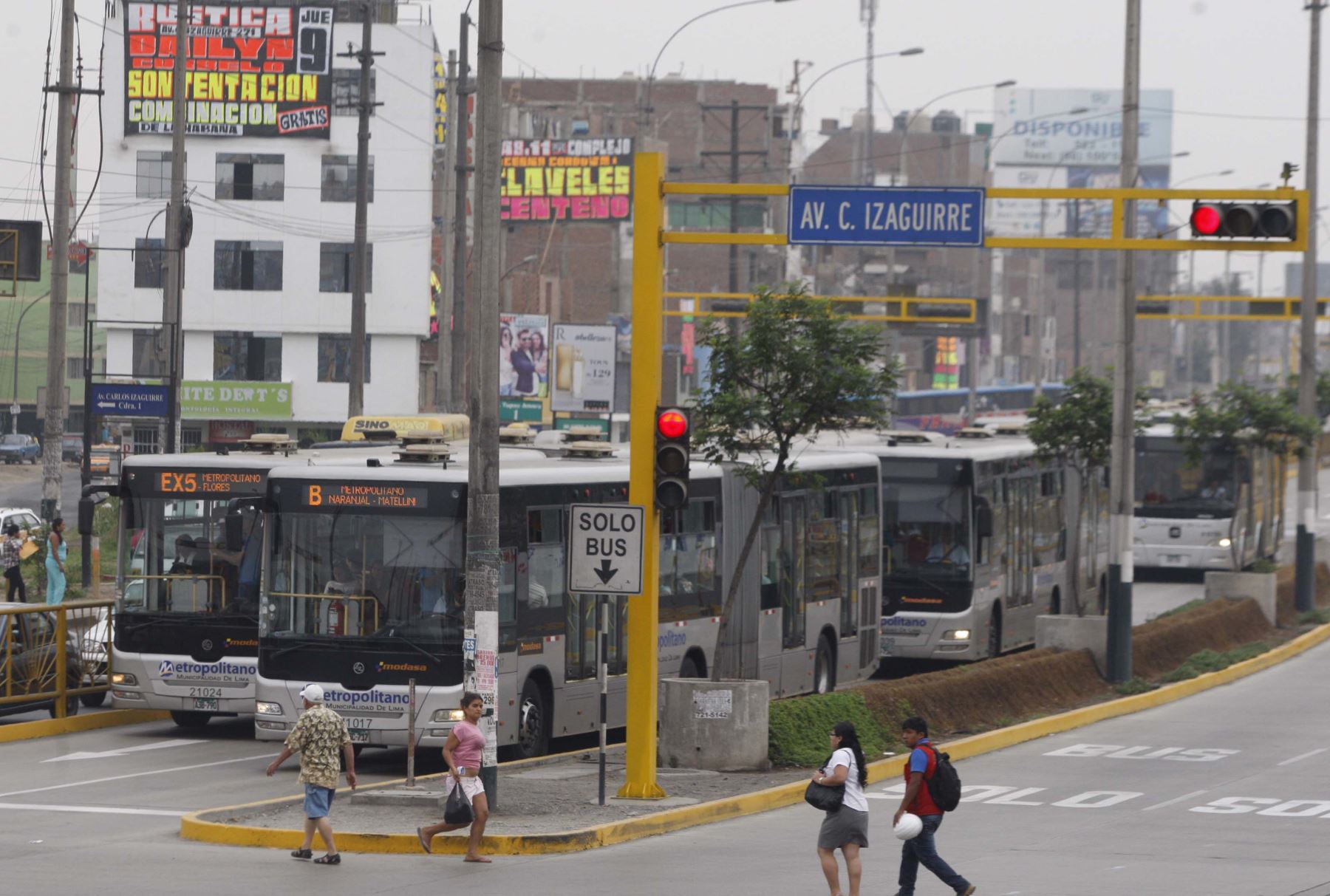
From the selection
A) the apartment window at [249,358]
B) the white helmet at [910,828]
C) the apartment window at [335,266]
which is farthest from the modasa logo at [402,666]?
the apartment window at [249,358]

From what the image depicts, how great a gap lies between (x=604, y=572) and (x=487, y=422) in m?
1.50

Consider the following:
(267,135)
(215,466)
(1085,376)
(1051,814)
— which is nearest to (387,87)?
(267,135)

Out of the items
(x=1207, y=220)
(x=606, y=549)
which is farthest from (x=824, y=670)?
(x=1207, y=220)

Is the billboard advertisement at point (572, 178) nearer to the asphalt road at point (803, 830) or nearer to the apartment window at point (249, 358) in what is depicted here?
the apartment window at point (249, 358)

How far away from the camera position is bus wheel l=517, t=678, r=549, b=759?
18.5 meters

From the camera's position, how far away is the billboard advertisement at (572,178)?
273ft

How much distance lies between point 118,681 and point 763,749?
6.79 meters

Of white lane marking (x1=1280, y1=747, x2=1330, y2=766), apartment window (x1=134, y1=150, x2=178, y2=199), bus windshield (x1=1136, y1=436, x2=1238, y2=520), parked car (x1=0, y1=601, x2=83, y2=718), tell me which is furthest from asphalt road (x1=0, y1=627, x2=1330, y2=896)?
apartment window (x1=134, y1=150, x2=178, y2=199)

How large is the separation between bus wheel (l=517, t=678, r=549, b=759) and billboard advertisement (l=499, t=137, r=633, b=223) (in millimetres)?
64757

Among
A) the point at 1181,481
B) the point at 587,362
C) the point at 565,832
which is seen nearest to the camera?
the point at 565,832

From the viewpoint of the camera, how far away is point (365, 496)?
18156 mm

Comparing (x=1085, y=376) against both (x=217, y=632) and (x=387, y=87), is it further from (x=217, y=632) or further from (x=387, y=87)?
(x=387, y=87)

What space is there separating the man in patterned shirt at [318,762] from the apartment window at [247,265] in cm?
6050

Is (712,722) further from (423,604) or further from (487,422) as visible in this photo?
(487,422)
